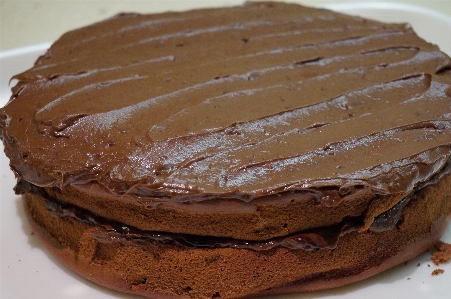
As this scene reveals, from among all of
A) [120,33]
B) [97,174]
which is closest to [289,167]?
[97,174]

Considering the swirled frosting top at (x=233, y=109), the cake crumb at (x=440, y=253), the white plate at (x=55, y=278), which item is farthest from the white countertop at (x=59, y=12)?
the cake crumb at (x=440, y=253)

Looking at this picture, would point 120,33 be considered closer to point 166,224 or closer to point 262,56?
point 262,56

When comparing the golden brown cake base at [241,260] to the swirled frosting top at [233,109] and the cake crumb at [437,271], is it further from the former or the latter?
the swirled frosting top at [233,109]

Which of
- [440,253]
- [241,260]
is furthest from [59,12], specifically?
[440,253]

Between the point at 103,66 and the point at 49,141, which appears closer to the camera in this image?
the point at 49,141

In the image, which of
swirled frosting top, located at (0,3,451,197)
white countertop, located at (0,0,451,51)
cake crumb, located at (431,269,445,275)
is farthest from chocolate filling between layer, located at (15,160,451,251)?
white countertop, located at (0,0,451,51)

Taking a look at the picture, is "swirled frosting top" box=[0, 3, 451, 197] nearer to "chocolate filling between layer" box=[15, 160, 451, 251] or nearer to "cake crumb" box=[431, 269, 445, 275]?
"chocolate filling between layer" box=[15, 160, 451, 251]

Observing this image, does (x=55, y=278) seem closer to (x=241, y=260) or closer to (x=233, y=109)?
(x=241, y=260)
